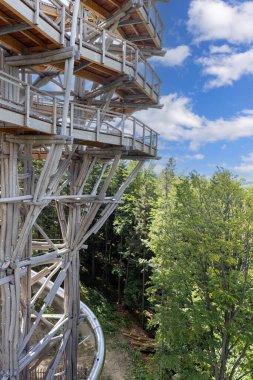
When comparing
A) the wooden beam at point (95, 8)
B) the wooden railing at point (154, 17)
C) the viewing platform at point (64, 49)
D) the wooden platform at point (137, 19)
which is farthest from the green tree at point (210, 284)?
the wooden beam at point (95, 8)

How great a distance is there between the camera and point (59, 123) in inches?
303

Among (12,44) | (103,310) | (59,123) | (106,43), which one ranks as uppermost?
(106,43)

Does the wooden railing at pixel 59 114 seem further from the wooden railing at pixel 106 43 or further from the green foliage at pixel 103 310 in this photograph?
the green foliage at pixel 103 310

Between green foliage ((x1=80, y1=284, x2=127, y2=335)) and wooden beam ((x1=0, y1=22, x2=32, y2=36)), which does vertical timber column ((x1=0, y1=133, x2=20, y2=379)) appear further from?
green foliage ((x1=80, y1=284, x2=127, y2=335))

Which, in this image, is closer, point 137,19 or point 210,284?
point 210,284

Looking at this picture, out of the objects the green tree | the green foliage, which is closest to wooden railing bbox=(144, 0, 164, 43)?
the green tree

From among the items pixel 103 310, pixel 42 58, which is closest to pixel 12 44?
pixel 42 58

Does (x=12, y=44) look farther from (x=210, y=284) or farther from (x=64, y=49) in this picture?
(x=210, y=284)

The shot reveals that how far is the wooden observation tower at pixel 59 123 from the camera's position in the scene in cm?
709

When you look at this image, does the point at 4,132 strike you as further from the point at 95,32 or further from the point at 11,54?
the point at 95,32

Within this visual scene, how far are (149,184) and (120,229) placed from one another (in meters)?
4.11

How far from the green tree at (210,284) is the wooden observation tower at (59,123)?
9.12 ft

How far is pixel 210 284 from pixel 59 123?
22.4 ft

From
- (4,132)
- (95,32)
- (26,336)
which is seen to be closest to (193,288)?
(26,336)
